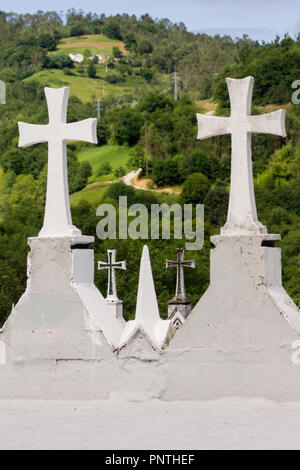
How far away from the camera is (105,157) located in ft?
449

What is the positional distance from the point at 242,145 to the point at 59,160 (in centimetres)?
194

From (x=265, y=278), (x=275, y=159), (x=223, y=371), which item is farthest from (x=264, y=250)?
(x=275, y=159)

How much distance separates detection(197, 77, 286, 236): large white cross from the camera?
33.8 feet

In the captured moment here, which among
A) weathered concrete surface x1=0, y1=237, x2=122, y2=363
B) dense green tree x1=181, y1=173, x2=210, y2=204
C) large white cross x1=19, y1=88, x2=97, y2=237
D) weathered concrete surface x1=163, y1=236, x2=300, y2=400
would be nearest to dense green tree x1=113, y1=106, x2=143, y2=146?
dense green tree x1=181, y1=173, x2=210, y2=204

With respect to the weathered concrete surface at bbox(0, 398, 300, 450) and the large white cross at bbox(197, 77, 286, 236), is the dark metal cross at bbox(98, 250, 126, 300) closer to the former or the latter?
the large white cross at bbox(197, 77, 286, 236)

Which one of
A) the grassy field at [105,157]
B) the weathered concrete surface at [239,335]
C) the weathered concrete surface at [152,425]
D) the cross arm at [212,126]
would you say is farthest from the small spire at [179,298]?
the grassy field at [105,157]

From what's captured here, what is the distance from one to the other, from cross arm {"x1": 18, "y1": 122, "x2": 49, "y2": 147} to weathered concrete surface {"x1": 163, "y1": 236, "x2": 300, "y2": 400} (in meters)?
2.30

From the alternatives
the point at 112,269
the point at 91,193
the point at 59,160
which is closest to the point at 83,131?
the point at 59,160

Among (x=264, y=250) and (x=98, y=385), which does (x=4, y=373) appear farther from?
(x=264, y=250)

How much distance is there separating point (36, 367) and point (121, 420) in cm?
117

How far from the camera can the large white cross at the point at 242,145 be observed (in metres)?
10.3

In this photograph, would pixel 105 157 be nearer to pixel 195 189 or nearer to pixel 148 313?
pixel 195 189

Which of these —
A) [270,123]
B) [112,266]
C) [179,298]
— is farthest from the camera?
[179,298]

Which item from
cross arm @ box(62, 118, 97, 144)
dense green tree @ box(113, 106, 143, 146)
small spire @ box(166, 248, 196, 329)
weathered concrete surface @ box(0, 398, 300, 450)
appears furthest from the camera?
dense green tree @ box(113, 106, 143, 146)
